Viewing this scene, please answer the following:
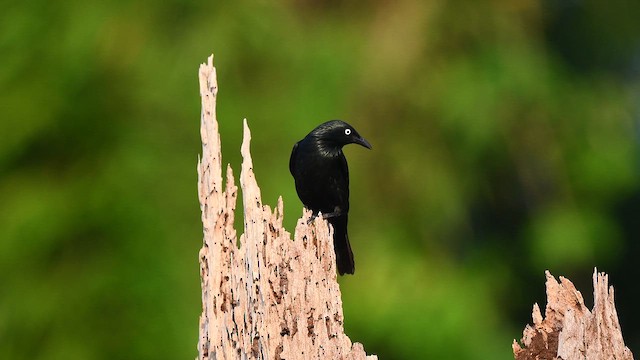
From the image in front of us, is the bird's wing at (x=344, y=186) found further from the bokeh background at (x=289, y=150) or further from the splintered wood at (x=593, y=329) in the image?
the splintered wood at (x=593, y=329)

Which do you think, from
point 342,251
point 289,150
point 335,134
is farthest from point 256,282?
point 289,150

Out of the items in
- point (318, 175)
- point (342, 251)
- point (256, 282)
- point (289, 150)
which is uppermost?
point (289, 150)

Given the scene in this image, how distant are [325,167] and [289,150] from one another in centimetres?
261

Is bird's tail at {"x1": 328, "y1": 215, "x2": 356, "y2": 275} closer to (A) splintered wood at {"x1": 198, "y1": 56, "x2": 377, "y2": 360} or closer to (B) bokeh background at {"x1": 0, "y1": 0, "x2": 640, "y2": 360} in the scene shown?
(B) bokeh background at {"x1": 0, "y1": 0, "x2": 640, "y2": 360}

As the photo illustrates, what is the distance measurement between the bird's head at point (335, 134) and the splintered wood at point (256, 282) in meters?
2.80

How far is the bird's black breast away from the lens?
27.2ft

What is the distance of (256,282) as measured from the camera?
530 cm

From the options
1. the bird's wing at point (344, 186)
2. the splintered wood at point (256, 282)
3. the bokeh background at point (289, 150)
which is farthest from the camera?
the bokeh background at point (289, 150)

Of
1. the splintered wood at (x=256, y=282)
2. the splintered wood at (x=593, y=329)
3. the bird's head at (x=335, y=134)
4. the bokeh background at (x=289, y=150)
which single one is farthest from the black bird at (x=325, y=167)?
the splintered wood at (x=593, y=329)

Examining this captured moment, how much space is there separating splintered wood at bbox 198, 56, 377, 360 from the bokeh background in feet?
16.7

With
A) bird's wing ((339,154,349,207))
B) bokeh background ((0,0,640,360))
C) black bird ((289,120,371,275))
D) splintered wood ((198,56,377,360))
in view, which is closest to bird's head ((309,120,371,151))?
black bird ((289,120,371,275))

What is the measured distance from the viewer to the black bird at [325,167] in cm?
824

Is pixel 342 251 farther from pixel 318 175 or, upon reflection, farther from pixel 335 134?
pixel 335 134

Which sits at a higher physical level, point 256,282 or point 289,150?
point 289,150
